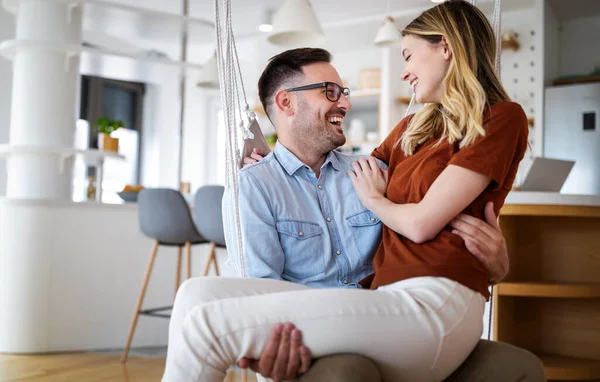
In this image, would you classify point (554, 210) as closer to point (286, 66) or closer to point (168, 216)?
point (286, 66)

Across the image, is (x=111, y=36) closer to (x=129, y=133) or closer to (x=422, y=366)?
(x=129, y=133)

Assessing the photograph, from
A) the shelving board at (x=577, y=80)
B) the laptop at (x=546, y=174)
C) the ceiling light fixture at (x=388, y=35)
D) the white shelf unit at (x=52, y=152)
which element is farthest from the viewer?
the shelving board at (x=577, y=80)

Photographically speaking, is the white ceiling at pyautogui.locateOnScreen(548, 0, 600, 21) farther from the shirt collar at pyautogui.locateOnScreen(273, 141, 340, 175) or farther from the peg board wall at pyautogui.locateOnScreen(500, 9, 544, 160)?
the shirt collar at pyautogui.locateOnScreen(273, 141, 340, 175)

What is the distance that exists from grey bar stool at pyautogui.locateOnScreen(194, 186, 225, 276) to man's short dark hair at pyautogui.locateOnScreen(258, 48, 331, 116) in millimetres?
1958

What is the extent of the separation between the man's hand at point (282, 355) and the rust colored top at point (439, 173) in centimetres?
25

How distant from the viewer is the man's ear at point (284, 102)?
1.82 metres

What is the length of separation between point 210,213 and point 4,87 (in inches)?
156

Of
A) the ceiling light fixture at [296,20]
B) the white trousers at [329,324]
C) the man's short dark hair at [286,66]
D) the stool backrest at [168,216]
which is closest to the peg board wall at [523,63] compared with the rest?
the ceiling light fixture at [296,20]

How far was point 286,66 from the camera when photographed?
1.85 m

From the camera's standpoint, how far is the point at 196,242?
4.05 meters

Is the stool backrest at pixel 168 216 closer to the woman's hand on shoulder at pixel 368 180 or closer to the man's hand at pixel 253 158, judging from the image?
the man's hand at pixel 253 158

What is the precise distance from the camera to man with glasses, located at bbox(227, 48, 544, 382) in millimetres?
1384

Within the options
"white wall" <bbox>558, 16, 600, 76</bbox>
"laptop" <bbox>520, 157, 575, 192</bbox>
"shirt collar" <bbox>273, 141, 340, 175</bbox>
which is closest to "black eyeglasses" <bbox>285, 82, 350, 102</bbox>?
"shirt collar" <bbox>273, 141, 340, 175</bbox>

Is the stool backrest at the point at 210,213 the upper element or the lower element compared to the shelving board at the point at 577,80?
lower
